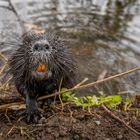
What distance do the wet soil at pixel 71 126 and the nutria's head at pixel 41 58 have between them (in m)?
0.31

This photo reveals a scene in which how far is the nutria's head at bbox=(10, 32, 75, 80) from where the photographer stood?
290cm

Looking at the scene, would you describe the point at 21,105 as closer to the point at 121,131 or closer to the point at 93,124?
the point at 93,124

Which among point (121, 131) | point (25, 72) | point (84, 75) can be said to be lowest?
point (84, 75)

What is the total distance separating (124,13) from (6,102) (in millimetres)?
5269

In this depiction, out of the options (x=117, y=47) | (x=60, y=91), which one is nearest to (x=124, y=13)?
(x=117, y=47)

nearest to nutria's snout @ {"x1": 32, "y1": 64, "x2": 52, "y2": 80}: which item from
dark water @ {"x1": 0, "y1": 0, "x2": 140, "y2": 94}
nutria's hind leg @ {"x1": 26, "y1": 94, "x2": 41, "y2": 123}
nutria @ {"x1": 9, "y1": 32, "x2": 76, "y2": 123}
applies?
nutria @ {"x1": 9, "y1": 32, "x2": 76, "y2": 123}

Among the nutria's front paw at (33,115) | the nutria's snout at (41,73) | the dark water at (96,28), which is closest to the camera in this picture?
the nutria's snout at (41,73)

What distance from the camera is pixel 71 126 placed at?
3.10m

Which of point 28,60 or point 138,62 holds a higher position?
point 28,60

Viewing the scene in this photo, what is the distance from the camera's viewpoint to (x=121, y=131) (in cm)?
309

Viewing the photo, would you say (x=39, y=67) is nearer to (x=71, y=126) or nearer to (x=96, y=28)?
(x=71, y=126)

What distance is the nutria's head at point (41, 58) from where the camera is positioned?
2.90 meters

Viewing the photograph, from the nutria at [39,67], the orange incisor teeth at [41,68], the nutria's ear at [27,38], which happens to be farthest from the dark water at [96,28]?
the orange incisor teeth at [41,68]

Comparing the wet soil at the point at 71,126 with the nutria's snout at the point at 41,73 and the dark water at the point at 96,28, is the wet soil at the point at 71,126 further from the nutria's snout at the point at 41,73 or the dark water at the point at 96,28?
the dark water at the point at 96,28
